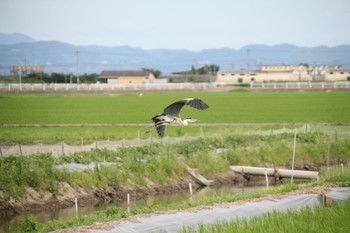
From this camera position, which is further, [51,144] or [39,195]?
[51,144]

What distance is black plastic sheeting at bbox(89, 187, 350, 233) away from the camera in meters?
13.1

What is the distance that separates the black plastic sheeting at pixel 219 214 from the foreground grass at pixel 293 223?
66cm

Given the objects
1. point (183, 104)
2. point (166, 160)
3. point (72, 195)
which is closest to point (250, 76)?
point (166, 160)

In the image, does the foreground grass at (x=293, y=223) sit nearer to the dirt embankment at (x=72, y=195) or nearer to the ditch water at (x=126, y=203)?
the ditch water at (x=126, y=203)

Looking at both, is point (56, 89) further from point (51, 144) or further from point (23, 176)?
point (23, 176)

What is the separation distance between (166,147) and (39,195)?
5909 mm

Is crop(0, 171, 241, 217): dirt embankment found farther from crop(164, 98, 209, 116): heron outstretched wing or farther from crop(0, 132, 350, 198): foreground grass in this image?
crop(164, 98, 209, 116): heron outstretched wing

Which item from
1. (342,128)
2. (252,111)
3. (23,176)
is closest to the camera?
(23,176)

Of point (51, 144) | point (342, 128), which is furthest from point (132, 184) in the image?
point (342, 128)

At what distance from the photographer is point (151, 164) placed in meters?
22.5

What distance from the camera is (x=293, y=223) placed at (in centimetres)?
1222

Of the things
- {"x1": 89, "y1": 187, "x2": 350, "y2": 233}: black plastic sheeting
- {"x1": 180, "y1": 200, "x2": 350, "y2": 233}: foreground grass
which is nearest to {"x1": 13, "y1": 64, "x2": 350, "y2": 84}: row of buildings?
{"x1": 89, "y1": 187, "x2": 350, "y2": 233}: black plastic sheeting

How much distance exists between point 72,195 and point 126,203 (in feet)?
5.01

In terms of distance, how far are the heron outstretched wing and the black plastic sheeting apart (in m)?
2.15
